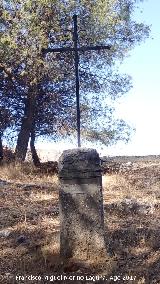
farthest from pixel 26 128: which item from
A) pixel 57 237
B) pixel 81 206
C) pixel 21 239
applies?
pixel 81 206

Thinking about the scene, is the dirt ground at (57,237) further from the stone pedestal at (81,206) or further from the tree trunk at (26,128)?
the tree trunk at (26,128)

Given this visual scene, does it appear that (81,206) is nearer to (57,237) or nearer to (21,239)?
(57,237)

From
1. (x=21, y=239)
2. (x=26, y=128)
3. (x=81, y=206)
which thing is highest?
(x=26, y=128)

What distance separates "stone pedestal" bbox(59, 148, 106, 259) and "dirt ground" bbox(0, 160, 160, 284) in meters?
0.23

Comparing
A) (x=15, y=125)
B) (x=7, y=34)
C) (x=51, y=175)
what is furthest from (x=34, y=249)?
(x=15, y=125)

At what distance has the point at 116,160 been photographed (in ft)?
57.4

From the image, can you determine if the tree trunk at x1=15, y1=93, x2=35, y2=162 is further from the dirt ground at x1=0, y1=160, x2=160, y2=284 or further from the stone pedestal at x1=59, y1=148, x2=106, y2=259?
the stone pedestal at x1=59, y1=148, x2=106, y2=259

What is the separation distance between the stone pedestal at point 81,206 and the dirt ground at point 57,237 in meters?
0.23

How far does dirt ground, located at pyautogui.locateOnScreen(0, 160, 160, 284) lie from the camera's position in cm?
618

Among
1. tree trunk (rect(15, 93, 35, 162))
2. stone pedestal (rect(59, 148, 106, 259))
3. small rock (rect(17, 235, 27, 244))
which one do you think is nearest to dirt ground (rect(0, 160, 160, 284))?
small rock (rect(17, 235, 27, 244))

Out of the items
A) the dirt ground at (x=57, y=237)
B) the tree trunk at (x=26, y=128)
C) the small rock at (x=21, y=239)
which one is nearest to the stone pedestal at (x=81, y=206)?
the dirt ground at (x=57, y=237)

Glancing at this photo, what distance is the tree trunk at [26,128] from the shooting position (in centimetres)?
1680

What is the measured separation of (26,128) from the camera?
55.5 ft

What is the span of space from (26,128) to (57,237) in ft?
32.7
